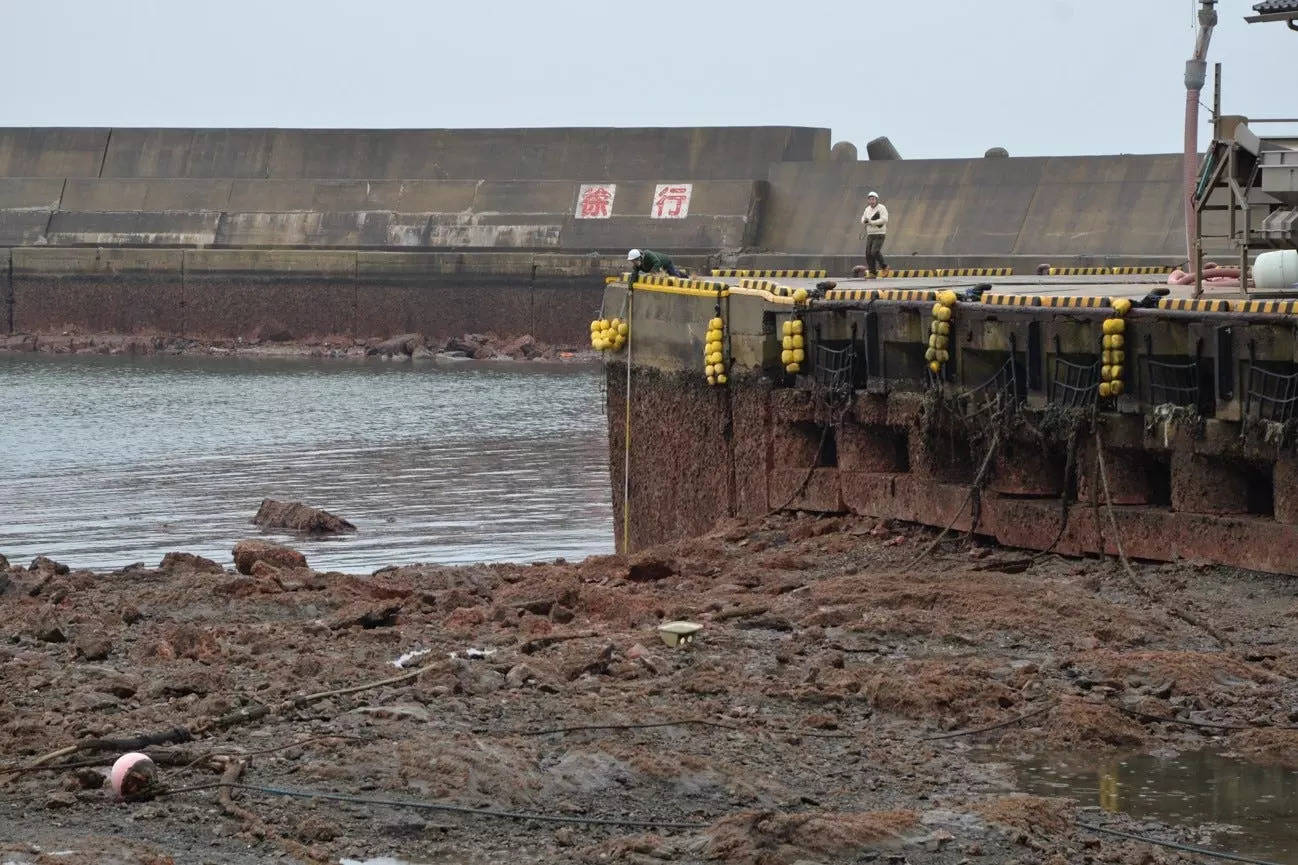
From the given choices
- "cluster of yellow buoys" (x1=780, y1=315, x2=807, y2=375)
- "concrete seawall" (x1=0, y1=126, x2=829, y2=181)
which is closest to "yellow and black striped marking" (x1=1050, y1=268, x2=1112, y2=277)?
"cluster of yellow buoys" (x1=780, y1=315, x2=807, y2=375)

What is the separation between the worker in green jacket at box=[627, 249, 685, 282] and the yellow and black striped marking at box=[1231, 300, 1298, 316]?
7.33 meters

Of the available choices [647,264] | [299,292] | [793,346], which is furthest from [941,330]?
[299,292]

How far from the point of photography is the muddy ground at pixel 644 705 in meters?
8.00

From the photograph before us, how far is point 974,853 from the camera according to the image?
7.84 m

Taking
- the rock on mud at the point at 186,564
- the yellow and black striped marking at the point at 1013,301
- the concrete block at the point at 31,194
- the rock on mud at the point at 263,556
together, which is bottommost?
the rock on mud at the point at 186,564

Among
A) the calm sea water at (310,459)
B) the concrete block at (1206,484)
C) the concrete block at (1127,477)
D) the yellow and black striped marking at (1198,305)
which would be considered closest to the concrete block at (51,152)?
the calm sea water at (310,459)

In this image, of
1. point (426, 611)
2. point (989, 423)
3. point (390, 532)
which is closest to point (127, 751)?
point (426, 611)

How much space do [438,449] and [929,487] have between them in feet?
49.8

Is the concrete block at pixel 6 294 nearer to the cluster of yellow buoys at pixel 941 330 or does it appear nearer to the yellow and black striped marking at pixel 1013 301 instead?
the cluster of yellow buoys at pixel 941 330

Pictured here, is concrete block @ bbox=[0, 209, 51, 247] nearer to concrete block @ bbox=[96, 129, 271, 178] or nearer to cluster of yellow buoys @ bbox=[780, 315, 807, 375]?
concrete block @ bbox=[96, 129, 271, 178]

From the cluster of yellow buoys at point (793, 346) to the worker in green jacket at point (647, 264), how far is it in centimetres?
308

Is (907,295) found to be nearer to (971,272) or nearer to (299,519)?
(299,519)

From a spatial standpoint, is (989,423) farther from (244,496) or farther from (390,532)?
(244,496)

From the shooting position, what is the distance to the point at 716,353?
55.5ft
